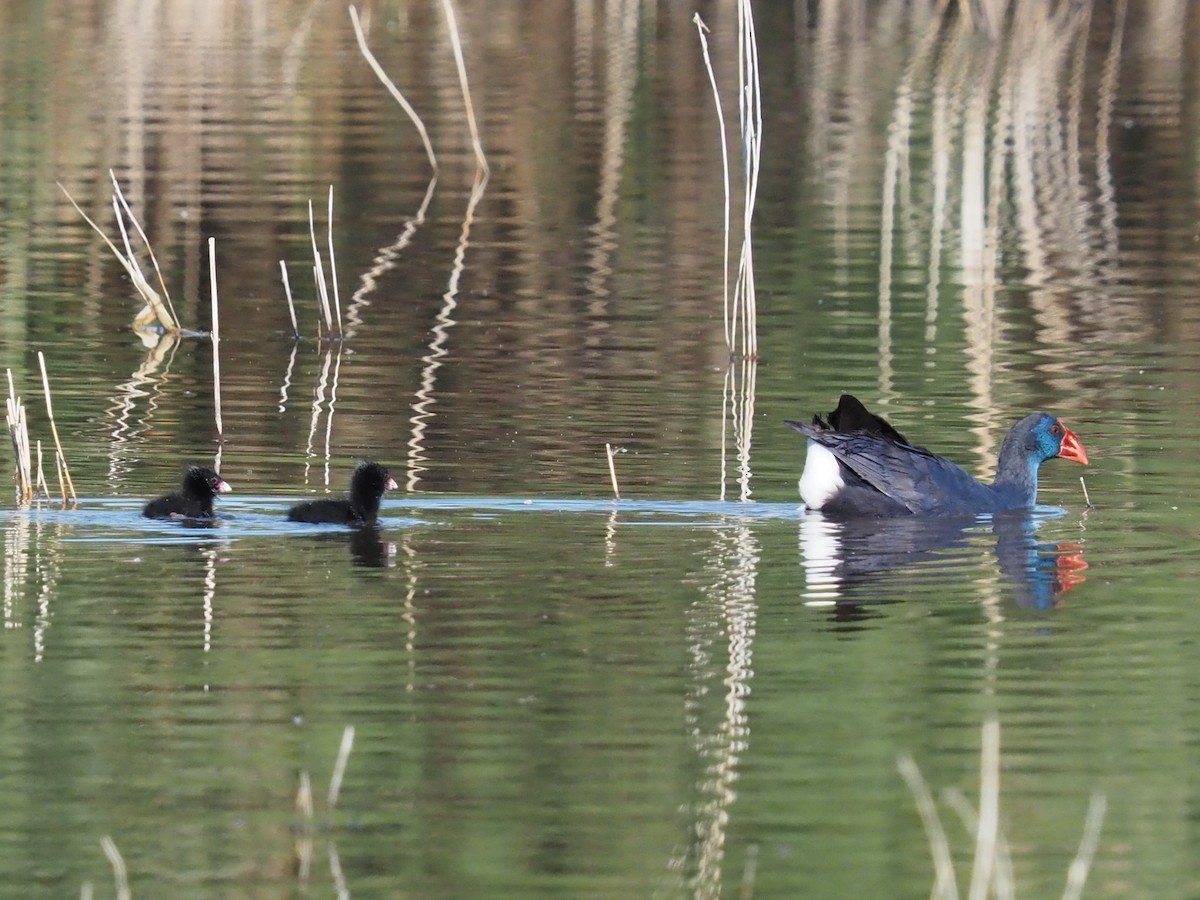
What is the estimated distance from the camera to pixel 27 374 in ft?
52.7

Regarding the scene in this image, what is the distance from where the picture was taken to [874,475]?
1254 cm

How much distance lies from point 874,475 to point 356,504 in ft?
8.83

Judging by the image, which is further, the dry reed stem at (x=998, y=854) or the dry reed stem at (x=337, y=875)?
the dry reed stem at (x=337, y=875)

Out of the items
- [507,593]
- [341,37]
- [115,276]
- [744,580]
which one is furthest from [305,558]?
[341,37]

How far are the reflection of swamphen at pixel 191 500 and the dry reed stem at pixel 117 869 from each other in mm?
4292

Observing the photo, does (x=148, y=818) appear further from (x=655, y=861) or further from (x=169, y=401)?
(x=169, y=401)

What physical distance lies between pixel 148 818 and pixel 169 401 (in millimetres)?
8054

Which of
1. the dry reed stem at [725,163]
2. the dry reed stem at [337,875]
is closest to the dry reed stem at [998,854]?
the dry reed stem at [337,875]

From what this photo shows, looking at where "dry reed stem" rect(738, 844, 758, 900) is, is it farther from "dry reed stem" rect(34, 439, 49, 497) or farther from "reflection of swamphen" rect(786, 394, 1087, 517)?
"dry reed stem" rect(34, 439, 49, 497)

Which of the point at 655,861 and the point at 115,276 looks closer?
the point at 655,861

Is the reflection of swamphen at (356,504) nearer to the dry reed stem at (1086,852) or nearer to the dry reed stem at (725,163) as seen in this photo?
the dry reed stem at (725,163)

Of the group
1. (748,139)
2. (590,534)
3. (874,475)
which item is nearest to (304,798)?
(590,534)

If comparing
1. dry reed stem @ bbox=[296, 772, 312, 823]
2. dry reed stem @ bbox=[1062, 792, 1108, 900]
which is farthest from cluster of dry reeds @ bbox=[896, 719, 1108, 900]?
dry reed stem @ bbox=[296, 772, 312, 823]

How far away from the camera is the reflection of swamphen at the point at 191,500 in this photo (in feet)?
37.7
